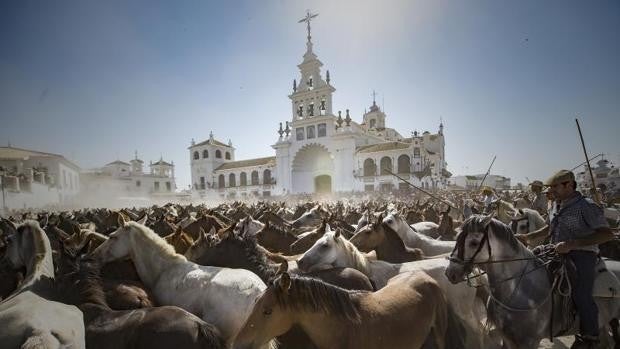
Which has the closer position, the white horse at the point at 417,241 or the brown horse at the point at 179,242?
the brown horse at the point at 179,242

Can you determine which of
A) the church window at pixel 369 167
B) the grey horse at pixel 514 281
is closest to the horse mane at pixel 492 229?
the grey horse at pixel 514 281

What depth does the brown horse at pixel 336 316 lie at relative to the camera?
2436 mm

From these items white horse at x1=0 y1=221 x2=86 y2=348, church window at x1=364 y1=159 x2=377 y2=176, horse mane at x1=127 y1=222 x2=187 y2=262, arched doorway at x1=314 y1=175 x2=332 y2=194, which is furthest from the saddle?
arched doorway at x1=314 y1=175 x2=332 y2=194

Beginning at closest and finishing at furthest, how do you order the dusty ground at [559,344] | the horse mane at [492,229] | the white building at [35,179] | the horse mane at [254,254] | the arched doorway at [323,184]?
1. the horse mane at [492,229]
2. the horse mane at [254,254]
3. the dusty ground at [559,344]
4. the white building at [35,179]
5. the arched doorway at [323,184]

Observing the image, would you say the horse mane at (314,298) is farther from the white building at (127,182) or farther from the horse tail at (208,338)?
the white building at (127,182)

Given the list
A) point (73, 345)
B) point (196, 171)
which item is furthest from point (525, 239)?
point (196, 171)

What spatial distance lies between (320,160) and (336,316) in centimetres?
5143

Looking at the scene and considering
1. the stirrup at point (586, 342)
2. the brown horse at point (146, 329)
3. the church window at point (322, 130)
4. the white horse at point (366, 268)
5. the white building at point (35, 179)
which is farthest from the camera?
A: the church window at point (322, 130)

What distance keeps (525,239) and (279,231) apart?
5285 millimetres

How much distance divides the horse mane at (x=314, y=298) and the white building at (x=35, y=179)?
28435 mm

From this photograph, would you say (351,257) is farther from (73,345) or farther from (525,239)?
(73,345)

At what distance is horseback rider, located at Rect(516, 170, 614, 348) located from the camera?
3534mm

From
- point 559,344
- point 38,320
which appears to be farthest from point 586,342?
point 38,320

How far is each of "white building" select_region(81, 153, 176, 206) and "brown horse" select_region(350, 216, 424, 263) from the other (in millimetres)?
51854
